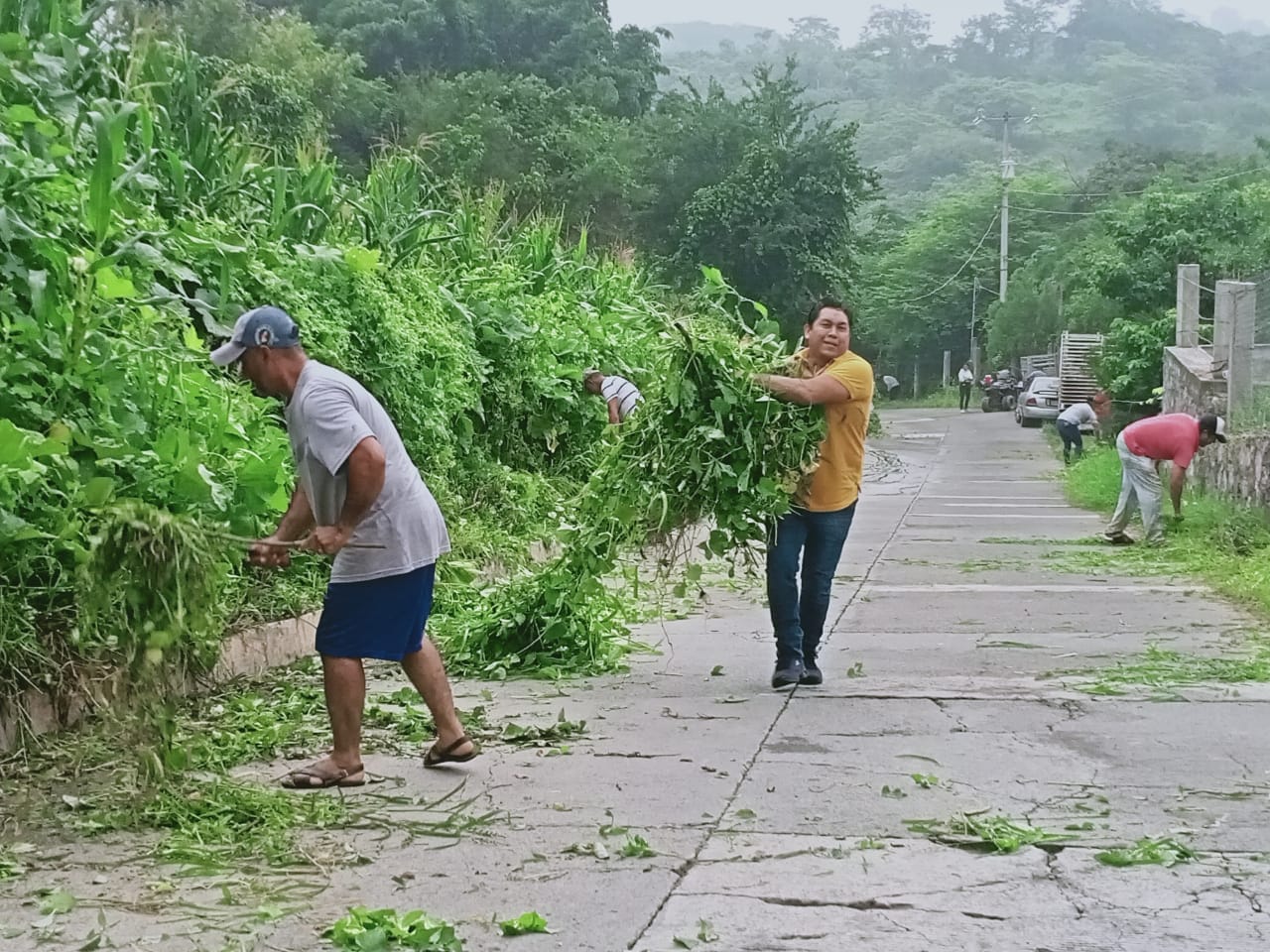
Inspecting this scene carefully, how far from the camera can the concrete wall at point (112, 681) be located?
5.52 m

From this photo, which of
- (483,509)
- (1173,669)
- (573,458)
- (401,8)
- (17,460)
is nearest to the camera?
(17,460)

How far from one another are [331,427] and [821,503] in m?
2.82

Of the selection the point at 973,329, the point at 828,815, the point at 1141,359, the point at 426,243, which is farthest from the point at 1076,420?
the point at 973,329

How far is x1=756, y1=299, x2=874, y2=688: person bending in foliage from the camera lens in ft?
23.5

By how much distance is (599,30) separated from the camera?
53.6 meters

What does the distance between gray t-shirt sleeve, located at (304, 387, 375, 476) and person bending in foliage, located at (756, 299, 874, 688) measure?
2.46m

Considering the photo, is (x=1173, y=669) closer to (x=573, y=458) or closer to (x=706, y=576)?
(x=706, y=576)

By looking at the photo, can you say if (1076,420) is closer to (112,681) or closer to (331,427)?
(331,427)


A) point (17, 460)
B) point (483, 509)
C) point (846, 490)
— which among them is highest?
point (17, 460)

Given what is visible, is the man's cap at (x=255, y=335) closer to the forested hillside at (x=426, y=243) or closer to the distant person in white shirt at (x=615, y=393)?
the forested hillside at (x=426, y=243)

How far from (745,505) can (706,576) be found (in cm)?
456

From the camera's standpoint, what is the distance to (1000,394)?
183 feet

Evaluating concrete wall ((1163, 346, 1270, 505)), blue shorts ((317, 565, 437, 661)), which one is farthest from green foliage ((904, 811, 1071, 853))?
concrete wall ((1163, 346, 1270, 505))

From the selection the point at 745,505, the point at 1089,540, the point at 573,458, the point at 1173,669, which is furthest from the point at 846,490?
the point at 1089,540
